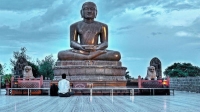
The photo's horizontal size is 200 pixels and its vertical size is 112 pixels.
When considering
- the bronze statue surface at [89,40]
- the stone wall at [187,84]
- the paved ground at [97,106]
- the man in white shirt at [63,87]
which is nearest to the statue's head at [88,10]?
the bronze statue surface at [89,40]

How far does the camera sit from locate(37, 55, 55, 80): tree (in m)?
33.3

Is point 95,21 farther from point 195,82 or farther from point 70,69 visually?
point 195,82

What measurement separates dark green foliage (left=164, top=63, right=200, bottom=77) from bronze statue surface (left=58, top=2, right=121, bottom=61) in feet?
58.3

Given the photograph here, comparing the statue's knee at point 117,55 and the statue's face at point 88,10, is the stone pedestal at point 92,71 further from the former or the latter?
the statue's face at point 88,10

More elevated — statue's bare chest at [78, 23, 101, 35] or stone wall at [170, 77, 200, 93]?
statue's bare chest at [78, 23, 101, 35]

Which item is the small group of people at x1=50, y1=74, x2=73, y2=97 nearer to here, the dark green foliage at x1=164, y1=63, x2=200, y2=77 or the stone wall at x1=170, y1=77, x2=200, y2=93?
the stone wall at x1=170, y1=77, x2=200, y2=93

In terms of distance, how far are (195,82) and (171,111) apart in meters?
12.0

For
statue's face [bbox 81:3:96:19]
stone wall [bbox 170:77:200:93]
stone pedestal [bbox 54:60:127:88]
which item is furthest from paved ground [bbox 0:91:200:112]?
statue's face [bbox 81:3:96:19]

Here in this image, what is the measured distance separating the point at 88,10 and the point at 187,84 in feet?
22.0

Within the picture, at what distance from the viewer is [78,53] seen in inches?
795

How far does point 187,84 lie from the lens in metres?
20.9

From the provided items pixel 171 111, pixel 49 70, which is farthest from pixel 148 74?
pixel 49 70

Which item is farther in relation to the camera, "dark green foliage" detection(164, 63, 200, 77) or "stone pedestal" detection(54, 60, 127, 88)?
"dark green foliage" detection(164, 63, 200, 77)

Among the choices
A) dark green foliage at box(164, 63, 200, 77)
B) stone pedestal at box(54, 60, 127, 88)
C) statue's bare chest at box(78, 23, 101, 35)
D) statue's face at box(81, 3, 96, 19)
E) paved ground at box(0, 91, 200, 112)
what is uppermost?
statue's face at box(81, 3, 96, 19)
